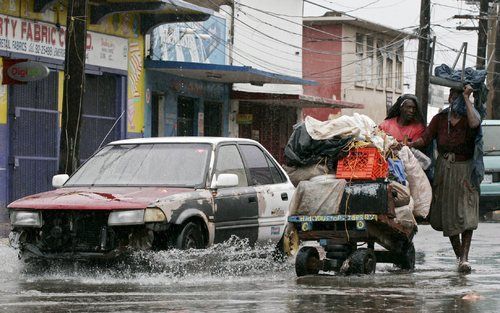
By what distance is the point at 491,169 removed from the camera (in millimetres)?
25422

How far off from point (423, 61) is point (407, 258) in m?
22.7

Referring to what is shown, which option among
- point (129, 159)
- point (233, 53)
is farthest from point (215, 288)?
point (233, 53)

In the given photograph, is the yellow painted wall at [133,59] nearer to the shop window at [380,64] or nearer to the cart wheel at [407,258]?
the cart wheel at [407,258]

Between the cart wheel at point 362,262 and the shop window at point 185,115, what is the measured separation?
1893 cm

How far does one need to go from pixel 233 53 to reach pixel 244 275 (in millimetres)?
23434

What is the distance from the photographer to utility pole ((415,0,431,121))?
112 ft

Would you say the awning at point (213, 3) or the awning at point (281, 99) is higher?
the awning at point (213, 3)

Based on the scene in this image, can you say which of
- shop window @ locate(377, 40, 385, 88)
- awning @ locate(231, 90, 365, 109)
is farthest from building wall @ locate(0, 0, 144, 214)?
shop window @ locate(377, 40, 385, 88)

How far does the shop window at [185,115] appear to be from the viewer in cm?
3088

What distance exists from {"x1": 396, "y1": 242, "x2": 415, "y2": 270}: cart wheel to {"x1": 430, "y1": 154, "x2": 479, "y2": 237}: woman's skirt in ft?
1.47

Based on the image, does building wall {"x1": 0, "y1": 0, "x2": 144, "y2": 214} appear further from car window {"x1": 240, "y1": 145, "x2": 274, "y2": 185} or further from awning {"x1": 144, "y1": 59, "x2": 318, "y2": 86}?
car window {"x1": 240, "y1": 145, "x2": 274, "y2": 185}

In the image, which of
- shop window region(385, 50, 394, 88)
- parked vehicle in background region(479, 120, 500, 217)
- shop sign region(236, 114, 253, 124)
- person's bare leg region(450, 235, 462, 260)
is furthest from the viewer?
shop window region(385, 50, 394, 88)

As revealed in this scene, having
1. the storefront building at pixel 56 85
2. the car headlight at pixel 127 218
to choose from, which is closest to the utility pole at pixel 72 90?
the storefront building at pixel 56 85

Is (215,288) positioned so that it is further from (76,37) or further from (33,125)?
(33,125)
